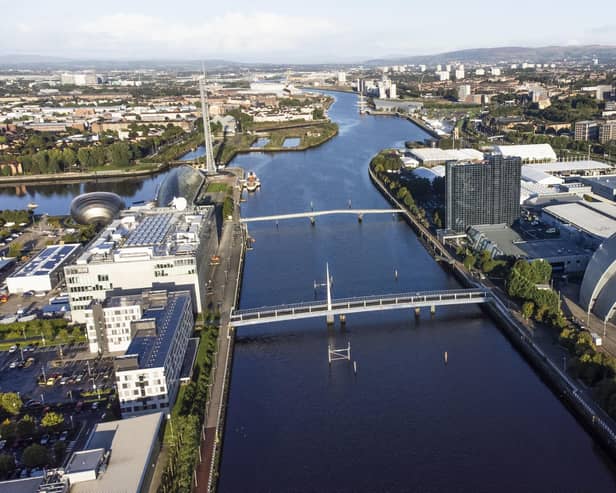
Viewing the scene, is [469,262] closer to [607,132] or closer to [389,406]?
[389,406]

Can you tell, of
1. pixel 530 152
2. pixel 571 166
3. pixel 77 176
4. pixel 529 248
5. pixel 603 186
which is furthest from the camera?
pixel 77 176

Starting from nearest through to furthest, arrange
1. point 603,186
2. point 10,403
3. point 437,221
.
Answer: point 10,403
point 437,221
point 603,186

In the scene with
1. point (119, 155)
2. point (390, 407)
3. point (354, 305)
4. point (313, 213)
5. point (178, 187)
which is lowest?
point (390, 407)

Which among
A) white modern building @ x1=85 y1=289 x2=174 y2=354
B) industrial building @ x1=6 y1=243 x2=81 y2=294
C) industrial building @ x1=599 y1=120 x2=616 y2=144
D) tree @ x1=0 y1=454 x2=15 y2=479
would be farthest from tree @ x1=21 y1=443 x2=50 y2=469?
industrial building @ x1=599 y1=120 x2=616 y2=144

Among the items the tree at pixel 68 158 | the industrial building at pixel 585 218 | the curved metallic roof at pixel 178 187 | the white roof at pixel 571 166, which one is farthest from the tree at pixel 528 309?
the tree at pixel 68 158

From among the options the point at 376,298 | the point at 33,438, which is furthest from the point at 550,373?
the point at 33,438

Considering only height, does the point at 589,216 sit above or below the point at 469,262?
above
